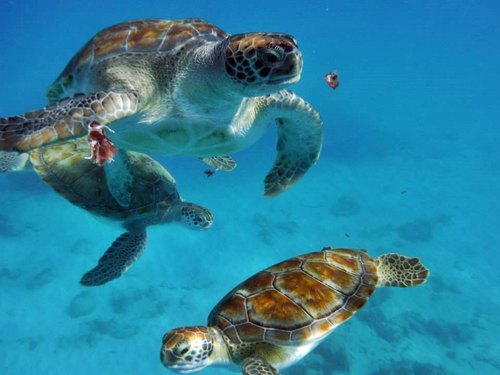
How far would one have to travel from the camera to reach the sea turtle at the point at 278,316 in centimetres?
330

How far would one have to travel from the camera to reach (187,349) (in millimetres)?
3176

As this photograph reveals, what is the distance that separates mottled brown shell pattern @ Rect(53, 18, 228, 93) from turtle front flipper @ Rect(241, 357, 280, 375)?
3023mm

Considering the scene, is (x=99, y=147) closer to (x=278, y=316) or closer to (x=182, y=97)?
(x=182, y=97)

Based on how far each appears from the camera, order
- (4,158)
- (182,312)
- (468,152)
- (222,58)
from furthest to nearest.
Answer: (468,152), (182,312), (4,158), (222,58)

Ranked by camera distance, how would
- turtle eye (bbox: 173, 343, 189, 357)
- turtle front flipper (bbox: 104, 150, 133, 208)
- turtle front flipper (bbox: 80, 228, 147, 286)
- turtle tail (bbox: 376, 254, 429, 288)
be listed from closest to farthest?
turtle eye (bbox: 173, 343, 189, 357) < turtle tail (bbox: 376, 254, 429, 288) < turtle front flipper (bbox: 104, 150, 133, 208) < turtle front flipper (bbox: 80, 228, 147, 286)

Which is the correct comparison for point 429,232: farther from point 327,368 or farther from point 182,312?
point 182,312

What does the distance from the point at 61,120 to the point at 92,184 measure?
3.57 metres

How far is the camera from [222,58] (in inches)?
114

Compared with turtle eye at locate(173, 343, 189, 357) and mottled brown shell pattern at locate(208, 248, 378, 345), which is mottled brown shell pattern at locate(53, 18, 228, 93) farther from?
turtle eye at locate(173, 343, 189, 357)

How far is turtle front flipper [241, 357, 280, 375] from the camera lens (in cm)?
321

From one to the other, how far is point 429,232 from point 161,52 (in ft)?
50.6

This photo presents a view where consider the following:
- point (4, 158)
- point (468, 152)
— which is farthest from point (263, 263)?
point (468, 152)

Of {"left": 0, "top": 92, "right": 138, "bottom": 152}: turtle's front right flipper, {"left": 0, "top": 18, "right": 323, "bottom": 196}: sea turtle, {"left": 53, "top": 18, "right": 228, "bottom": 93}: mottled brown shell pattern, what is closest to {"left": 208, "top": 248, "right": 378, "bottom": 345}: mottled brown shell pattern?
{"left": 0, "top": 18, "right": 323, "bottom": 196}: sea turtle

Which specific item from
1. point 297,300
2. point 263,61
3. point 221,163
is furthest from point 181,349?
point 221,163
